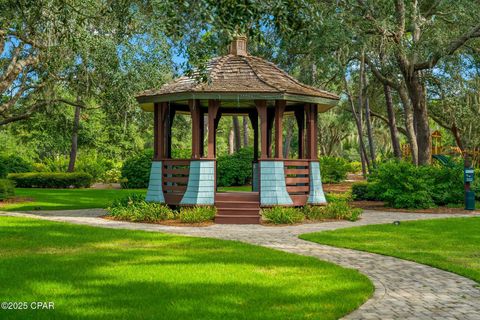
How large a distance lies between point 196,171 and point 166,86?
3321mm

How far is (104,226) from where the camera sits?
1374cm

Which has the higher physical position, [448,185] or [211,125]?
[211,125]

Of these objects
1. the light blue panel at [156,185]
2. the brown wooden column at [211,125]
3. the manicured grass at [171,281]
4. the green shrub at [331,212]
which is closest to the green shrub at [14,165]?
the light blue panel at [156,185]

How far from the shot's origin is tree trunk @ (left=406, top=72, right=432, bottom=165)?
22312 mm

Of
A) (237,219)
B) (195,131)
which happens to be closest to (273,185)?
(237,219)

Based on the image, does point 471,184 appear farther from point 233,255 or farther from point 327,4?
point 233,255

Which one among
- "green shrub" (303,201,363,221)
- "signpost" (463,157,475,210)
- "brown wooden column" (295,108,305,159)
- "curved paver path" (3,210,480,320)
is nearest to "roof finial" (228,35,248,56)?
"brown wooden column" (295,108,305,159)

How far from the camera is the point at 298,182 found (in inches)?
652

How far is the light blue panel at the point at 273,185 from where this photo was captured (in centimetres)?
1576

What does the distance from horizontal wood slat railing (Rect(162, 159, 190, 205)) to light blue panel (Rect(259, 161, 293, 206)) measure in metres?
2.45

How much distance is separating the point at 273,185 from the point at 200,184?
2.26 meters

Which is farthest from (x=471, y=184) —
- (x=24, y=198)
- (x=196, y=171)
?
(x=24, y=198)
